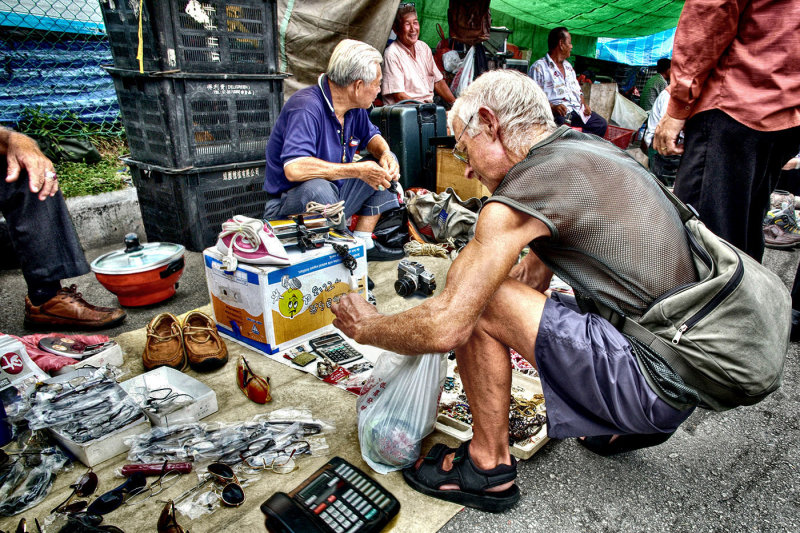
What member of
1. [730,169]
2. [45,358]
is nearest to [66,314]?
[45,358]

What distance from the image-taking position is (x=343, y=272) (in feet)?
8.72

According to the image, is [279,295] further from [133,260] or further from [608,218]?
[608,218]

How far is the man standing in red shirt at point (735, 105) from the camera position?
2.08 metres

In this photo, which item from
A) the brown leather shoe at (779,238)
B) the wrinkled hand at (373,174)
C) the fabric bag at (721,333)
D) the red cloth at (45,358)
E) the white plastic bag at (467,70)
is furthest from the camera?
the white plastic bag at (467,70)

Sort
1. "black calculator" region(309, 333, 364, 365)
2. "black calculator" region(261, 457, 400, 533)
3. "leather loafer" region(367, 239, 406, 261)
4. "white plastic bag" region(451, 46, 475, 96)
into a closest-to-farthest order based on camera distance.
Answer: "black calculator" region(261, 457, 400, 533)
"black calculator" region(309, 333, 364, 365)
"leather loafer" region(367, 239, 406, 261)
"white plastic bag" region(451, 46, 475, 96)

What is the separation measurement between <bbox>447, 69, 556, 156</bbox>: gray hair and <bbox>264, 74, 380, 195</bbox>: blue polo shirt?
166 centimetres

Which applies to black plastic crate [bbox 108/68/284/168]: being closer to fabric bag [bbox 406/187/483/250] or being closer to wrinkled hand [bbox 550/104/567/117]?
fabric bag [bbox 406/187/483/250]

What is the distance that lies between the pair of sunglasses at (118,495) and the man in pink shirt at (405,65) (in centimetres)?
471

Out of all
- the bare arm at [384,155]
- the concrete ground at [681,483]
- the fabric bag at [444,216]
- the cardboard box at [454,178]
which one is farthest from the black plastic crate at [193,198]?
the concrete ground at [681,483]

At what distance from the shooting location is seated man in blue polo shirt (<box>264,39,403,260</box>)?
3035 mm

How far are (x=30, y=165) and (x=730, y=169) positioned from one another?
3.30m

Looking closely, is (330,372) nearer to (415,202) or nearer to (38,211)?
(38,211)

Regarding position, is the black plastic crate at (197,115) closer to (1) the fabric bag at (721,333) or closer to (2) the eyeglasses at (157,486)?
(2) the eyeglasses at (157,486)

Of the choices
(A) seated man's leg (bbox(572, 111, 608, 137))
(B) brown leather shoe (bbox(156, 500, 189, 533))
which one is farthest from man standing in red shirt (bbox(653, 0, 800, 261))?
(A) seated man's leg (bbox(572, 111, 608, 137))
